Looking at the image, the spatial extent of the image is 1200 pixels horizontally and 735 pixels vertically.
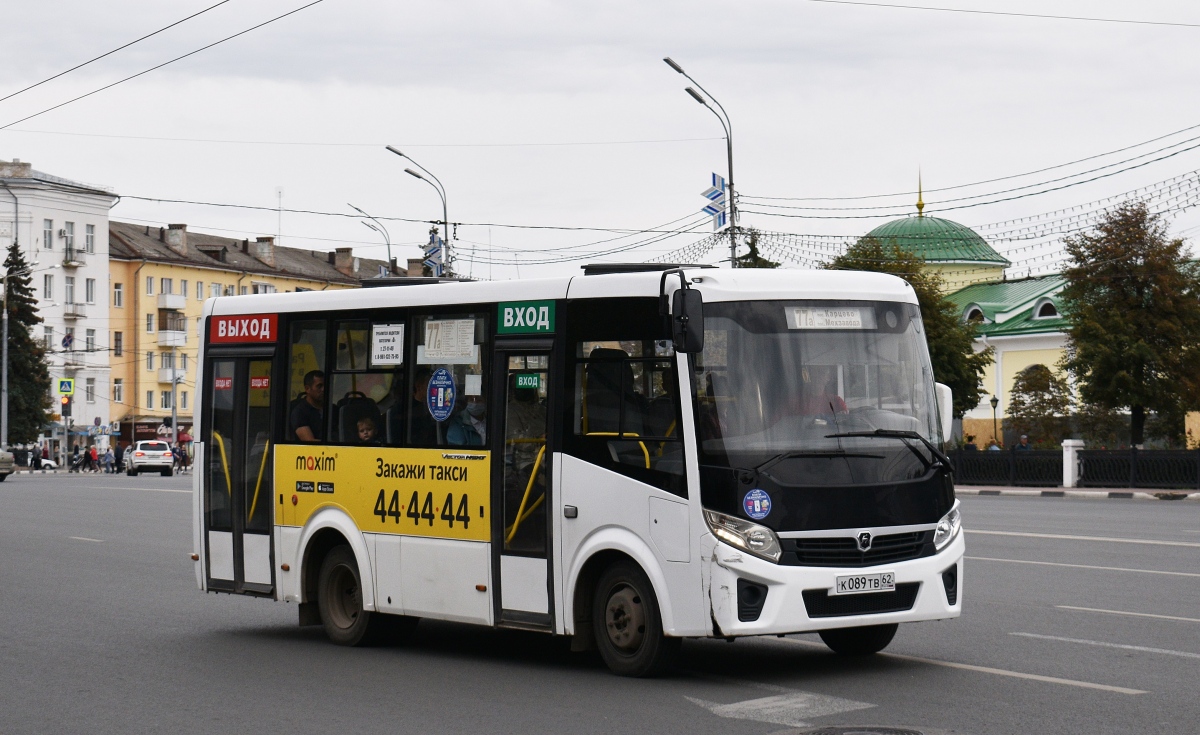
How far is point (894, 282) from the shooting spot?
34.0 ft

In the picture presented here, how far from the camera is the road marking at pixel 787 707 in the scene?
27.3 feet

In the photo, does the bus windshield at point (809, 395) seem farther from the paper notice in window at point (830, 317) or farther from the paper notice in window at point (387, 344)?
the paper notice in window at point (387, 344)

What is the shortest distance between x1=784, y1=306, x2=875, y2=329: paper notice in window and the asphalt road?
213 cm

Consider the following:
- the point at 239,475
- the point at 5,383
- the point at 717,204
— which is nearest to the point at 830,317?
the point at 239,475

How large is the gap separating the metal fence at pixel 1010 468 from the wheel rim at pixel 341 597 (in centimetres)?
3337

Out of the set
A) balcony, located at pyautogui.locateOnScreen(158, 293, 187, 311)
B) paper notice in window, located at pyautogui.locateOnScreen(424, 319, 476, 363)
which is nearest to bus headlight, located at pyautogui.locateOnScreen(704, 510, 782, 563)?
paper notice in window, located at pyautogui.locateOnScreen(424, 319, 476, 363)

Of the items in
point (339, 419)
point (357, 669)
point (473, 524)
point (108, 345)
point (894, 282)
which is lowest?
point (357, 669)

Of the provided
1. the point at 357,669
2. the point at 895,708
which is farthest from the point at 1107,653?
the point at 357,669

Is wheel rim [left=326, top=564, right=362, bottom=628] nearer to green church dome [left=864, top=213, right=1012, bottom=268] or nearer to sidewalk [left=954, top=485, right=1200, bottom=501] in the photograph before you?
sidewalk [left=954, top=485, right=1200, bottom=501]

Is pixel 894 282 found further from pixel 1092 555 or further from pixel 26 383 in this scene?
pixel 26 383

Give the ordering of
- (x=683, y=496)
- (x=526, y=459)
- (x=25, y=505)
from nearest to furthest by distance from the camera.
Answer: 1. (x=683, y=496)
2. (x=526, y=459)
3. (x=25, y=505)

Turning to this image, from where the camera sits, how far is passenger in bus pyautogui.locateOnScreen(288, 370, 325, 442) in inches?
471

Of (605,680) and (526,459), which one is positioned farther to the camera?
(526,459)

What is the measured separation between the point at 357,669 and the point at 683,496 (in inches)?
109
